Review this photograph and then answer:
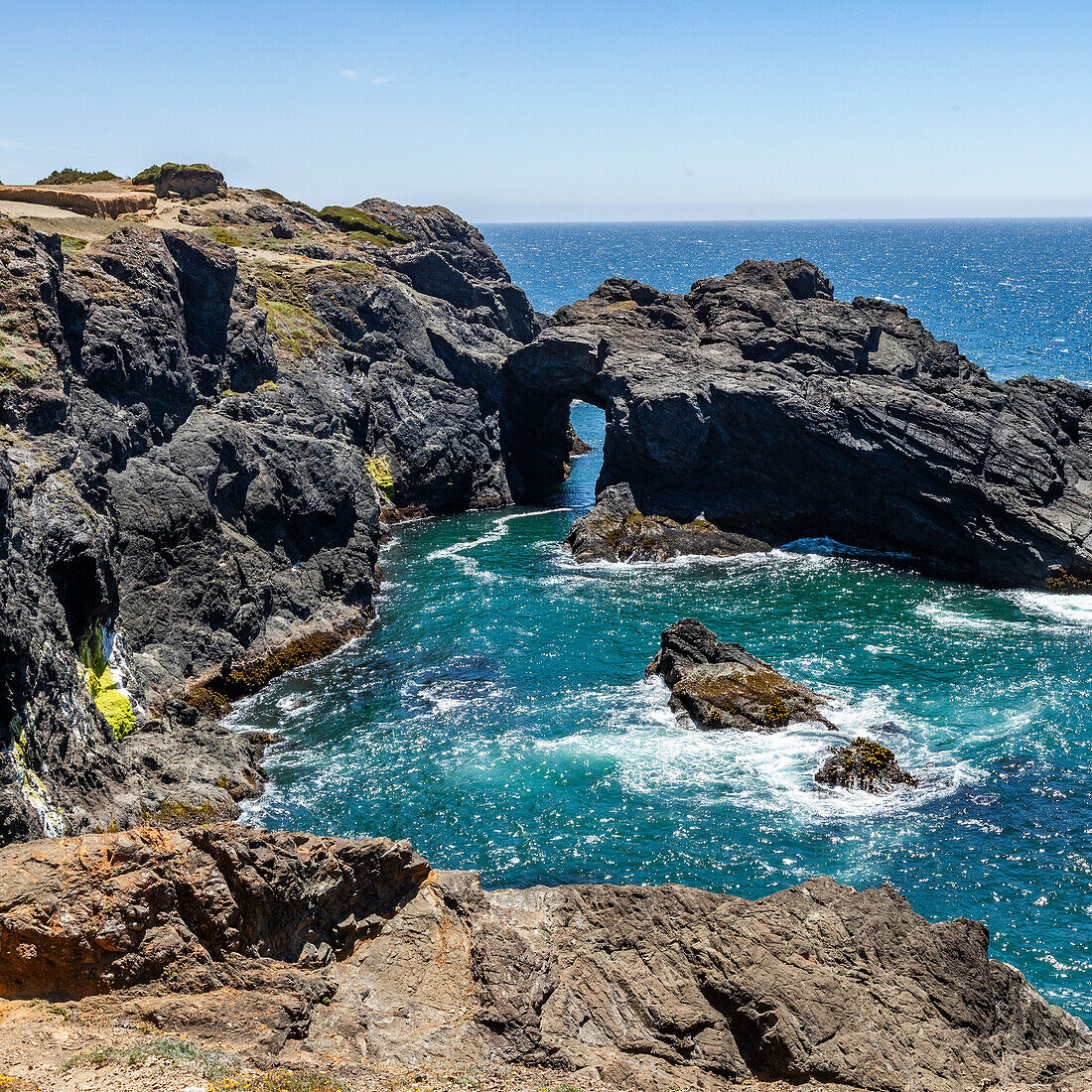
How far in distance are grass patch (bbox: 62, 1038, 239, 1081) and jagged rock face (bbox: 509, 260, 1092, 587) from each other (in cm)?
5647

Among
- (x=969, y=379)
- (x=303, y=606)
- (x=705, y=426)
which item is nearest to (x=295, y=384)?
(x=303, y=606)

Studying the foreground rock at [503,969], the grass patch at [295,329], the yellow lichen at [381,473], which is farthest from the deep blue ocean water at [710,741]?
the grass patch at [295,329]

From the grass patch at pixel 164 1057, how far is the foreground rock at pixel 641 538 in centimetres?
5301

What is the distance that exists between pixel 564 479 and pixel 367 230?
141 feet

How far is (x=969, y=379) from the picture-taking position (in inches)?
2977

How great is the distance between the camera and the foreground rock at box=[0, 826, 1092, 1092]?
16.9 metres

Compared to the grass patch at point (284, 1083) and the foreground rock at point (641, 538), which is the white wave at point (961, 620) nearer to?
the foreground rock at point (641, 538)

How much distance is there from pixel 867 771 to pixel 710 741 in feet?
22.1

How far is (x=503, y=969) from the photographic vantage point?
19250 millimetres

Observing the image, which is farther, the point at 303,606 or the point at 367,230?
the point at 367,230

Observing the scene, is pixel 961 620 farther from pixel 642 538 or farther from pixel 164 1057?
pixel 164 1057

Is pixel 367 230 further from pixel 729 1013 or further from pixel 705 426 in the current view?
pixel 729 1013

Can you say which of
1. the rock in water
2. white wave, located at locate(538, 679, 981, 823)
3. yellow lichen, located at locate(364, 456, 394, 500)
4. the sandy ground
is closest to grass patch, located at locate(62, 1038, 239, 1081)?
white wave, located at locate(538, 679, 981, 823)

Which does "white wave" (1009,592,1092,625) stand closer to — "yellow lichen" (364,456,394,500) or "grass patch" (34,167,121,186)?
"yellow lichen" (364,456,394,500)
